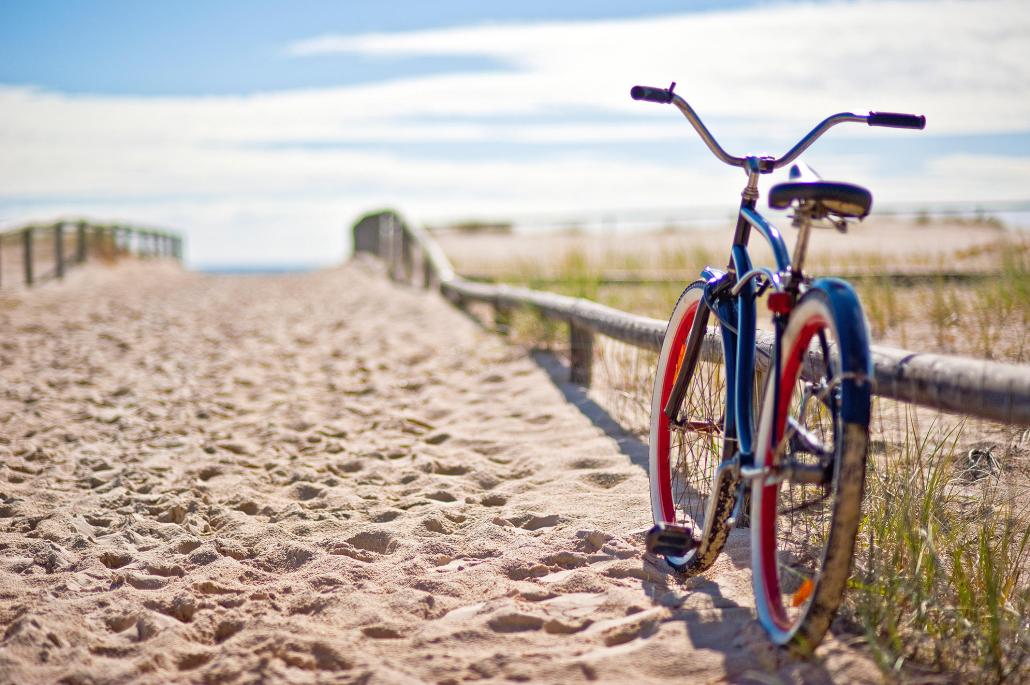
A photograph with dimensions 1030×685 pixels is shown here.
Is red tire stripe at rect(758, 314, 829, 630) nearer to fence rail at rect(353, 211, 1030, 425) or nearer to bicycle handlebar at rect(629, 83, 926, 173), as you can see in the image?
fence rail at rect(353, 211, 1030, 425)

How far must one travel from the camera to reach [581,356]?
18.8 feet

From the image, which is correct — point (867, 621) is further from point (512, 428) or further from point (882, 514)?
point (512, 428)

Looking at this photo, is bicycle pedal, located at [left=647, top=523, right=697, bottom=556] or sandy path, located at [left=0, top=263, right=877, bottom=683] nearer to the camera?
sandy path, located at [left=0, top=263, right=877, bottom=683]

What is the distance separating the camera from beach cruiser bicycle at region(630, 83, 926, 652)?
1909mm

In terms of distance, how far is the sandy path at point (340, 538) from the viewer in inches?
88.5

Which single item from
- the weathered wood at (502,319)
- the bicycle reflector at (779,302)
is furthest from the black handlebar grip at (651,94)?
the weathered wood at (502,319)

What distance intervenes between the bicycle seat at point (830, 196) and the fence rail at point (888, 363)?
410mm

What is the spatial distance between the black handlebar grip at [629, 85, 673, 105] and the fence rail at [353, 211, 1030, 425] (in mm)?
867

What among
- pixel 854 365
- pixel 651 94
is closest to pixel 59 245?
pixel 651 94

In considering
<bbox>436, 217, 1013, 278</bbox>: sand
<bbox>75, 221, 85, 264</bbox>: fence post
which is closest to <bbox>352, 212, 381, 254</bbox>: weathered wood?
<bbox>436, 217, 1013, 278</bbox>: sand

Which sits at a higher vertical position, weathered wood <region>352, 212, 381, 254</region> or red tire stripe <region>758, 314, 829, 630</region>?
weathered wood <region>352, 212, 381, 254</region>

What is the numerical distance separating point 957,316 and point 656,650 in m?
5.17

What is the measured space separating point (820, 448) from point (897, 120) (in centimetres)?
106

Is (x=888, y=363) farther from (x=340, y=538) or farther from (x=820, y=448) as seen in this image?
(x=340, y=538)
